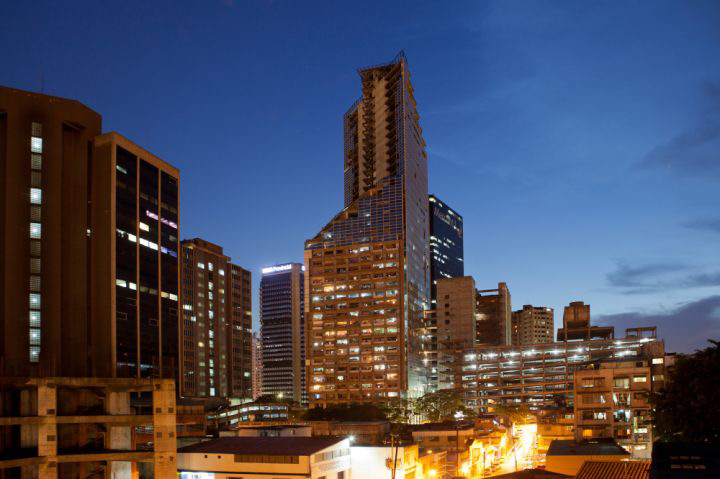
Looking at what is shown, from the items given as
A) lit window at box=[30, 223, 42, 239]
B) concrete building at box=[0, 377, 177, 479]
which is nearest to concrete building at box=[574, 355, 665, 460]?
concrete building at box=[0, 377, 177, 479]

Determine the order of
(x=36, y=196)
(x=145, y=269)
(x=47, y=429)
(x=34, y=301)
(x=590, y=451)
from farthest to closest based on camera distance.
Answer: (x=145, y=269) → (x=36, y=196) → (x=34, y=301) → (x=590, y=451) → (x=47, y=429)

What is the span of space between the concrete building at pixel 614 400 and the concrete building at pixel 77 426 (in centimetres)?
4980

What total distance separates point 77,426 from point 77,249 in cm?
4809

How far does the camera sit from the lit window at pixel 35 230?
8919cm

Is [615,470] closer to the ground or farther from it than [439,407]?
farther from it

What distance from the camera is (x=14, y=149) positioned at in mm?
89438

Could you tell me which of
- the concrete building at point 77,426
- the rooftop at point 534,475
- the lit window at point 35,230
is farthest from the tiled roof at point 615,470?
the lit window at point 35,230

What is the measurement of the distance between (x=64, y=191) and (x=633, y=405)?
2960 inches

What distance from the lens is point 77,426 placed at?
5234 cm

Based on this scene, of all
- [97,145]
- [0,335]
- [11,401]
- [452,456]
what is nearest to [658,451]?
[11,401]

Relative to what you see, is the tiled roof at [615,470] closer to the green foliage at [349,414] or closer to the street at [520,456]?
the street at [520,456]

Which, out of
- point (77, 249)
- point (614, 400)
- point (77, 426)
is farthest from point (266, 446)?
point (77, 249)

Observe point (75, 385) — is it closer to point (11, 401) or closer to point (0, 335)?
point (11, 401)

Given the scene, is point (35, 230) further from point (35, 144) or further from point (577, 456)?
point (577, 456)
